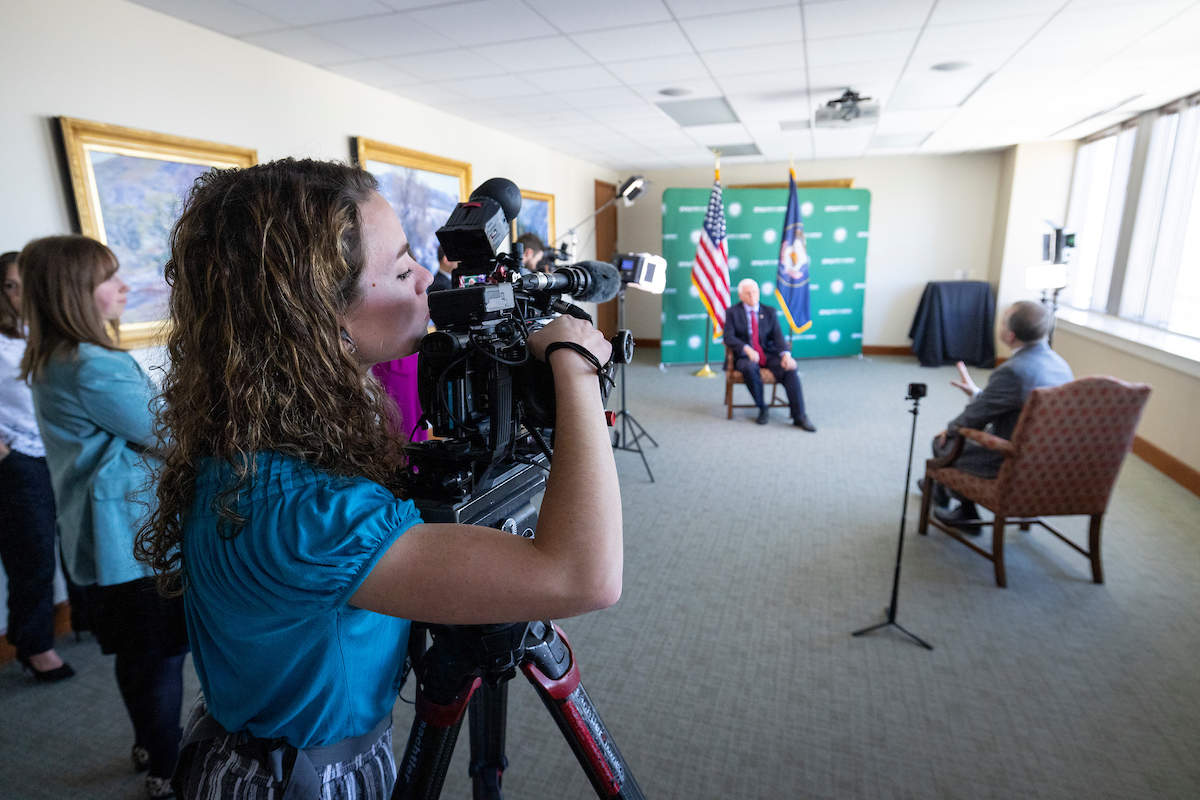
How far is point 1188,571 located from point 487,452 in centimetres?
347

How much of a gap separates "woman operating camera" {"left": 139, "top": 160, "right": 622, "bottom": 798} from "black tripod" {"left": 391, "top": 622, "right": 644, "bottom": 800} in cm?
20

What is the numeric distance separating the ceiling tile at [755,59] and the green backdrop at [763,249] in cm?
391

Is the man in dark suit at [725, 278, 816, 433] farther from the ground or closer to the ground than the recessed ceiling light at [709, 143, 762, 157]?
closer to the ground

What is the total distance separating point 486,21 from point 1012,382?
9.41ft

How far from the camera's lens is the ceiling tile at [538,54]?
3.07 metres

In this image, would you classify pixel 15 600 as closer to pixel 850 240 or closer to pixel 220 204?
pixel 220 204

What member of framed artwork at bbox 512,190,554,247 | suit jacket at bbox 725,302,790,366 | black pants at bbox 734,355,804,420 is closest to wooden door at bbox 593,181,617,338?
framed artwork at bbox 512,190,554,247

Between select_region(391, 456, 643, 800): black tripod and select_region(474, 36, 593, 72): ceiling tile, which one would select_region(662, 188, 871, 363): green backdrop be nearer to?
select_region(474, 36, 593, 72): ceiling tile

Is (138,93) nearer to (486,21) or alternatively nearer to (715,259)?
(486,21)

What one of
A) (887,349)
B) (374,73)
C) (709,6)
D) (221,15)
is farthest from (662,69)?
(887,349)

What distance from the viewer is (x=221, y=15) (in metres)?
2.56

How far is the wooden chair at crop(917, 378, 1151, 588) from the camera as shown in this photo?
91.4 inches

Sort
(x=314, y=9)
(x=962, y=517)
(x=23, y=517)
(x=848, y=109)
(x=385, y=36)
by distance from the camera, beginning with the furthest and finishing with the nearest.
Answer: (x=848, y=109) < (x=962, y=517) < (x=385, y=36) < (x=314, y=9) < (x=23, y=517)

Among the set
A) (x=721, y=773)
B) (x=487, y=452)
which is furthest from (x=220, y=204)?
(x=721, y=773)
